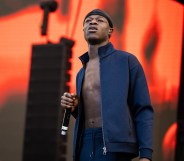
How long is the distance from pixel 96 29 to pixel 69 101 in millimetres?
337

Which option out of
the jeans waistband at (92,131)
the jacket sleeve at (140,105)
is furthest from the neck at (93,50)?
the jeans waistband at (92,131)

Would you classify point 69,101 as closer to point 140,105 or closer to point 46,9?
point 140,105

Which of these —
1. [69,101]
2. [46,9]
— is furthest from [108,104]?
[46,9]

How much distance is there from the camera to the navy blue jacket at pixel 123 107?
204 cm

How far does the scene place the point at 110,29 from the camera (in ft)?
7.36

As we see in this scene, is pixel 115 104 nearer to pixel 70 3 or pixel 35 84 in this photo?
pixel 35 84

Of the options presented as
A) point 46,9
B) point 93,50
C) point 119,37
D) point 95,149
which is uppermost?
point 46,9

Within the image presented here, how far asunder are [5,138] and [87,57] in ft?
12.7

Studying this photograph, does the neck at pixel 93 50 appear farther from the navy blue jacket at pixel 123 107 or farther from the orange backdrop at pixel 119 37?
the orange backdrop at pixel 119 37

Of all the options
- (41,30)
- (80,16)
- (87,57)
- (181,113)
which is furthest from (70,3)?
(87,57)

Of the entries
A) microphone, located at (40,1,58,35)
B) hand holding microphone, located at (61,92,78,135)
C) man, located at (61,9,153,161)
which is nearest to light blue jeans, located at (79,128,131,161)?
man, located at (61,9,153,161)

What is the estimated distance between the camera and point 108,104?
2.08 m

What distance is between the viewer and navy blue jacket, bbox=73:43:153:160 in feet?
6.70

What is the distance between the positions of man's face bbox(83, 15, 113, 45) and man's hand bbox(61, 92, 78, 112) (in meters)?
0.26
